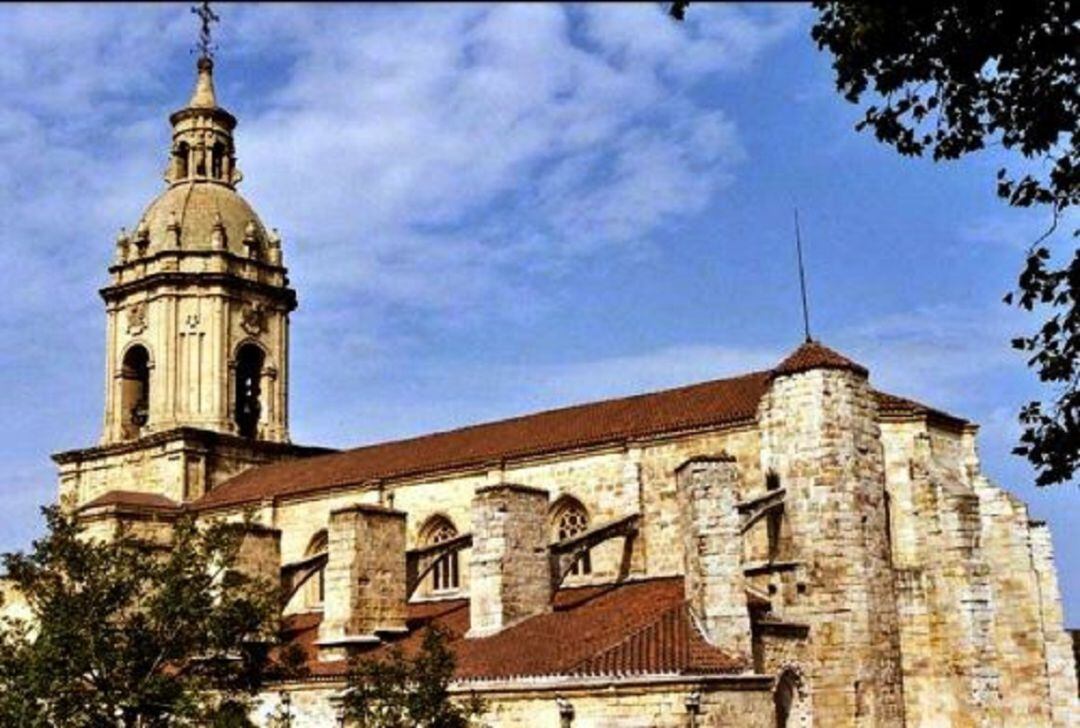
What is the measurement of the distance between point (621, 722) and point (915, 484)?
855 cm

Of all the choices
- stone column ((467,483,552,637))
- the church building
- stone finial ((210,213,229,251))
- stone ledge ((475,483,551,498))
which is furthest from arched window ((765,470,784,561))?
stone finial ((210,213,229,251))

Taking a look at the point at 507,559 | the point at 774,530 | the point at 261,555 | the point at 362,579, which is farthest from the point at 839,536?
the point at 261,555

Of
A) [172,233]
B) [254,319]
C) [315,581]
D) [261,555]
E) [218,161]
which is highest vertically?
[218,161]

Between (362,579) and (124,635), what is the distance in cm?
583

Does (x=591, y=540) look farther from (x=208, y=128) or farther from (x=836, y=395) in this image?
(x=208, y=128)

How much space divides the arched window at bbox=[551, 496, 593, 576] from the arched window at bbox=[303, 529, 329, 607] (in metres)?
7.25

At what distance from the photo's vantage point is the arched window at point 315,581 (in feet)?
115

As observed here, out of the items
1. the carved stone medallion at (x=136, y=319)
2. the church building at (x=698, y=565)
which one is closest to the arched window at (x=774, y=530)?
the church building at (x=698, y=565)

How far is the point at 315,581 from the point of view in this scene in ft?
115

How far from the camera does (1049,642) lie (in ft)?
93.2

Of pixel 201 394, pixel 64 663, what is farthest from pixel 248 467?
pixel 64 663

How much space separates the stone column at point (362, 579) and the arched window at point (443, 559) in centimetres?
345

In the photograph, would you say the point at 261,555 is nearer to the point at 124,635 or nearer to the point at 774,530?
the point at 124,635

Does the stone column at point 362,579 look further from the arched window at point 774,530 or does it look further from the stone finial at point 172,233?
the stone finial at point 172,233
